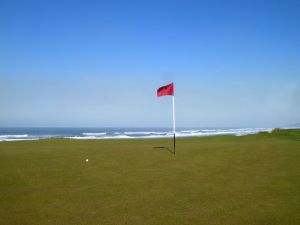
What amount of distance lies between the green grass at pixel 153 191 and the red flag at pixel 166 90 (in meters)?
4.46

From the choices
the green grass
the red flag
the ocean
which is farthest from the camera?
the ocean

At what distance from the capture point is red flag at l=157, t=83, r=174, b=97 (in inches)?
773

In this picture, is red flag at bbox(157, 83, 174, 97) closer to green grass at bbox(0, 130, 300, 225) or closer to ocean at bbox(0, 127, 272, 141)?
green grass at bbox(0, 130, 300, 225)

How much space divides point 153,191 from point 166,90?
10.5 meters

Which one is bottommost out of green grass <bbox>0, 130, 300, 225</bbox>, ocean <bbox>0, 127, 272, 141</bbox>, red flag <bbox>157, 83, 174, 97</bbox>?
green grass <bbox>0, 130, 300, 225</bbox>

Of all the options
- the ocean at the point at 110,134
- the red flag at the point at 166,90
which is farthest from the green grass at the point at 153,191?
the ocean at the point at 110,134

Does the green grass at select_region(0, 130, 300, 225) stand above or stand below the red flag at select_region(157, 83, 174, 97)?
below

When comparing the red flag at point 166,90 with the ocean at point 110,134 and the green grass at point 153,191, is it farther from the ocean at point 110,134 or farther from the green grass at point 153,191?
the ocean at point 110,134

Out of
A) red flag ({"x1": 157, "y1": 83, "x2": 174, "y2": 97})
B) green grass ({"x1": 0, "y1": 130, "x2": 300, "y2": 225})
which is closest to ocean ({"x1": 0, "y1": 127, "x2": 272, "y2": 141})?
red flag ({"x1": 157, "y1": 83, "x2": 174, "y2": 97})

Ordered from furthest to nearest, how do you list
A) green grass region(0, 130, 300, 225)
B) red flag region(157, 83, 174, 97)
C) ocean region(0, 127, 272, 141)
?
ocean region(0, 127, 272, 141), red flag region(157, 83, 174, 97), green grass region(0, 130, 300, 225)

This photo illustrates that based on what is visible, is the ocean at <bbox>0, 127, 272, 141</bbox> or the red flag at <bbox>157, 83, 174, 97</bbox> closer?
the red flag at <bbox>157, 83, 174, 97</bbox>

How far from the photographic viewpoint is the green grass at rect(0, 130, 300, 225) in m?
7.59

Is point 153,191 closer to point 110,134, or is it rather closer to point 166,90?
point 166,90

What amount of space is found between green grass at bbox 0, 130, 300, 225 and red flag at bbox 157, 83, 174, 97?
4.46 metres
